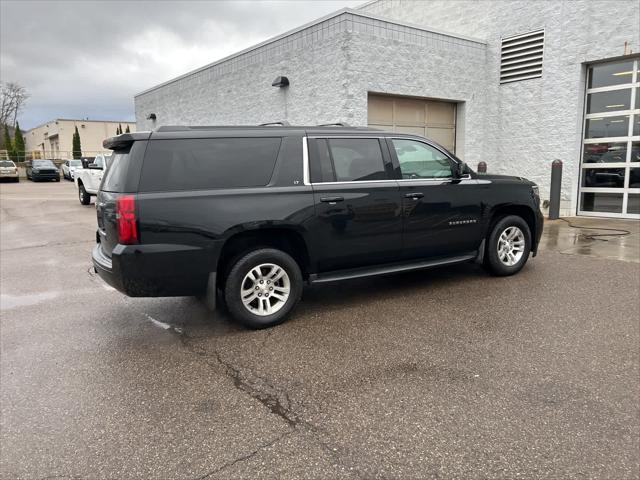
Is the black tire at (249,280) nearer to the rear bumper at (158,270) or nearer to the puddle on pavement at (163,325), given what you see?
the rear bumper at (158,270)

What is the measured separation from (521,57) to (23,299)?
41.7 ft

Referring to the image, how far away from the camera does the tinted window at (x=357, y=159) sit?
16.9ft

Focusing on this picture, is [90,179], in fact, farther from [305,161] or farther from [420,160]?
[420,160]

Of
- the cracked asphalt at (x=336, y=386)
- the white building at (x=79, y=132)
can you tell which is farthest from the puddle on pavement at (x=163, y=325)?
the white building at (x=79, y=132)

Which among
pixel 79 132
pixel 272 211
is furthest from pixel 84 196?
pixel 79 132

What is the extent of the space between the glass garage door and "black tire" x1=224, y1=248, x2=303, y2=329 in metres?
10.4

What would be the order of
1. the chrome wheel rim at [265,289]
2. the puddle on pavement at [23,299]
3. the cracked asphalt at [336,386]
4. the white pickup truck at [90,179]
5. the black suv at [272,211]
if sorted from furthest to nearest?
the white pickup truck at [90,179] → the puddle on pavement at [23,299] → the chrome wheel rim at [265,289] → the black suv at [272,211] → the cracked asphalt at [336,386]

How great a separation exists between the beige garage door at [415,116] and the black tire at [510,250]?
5635 millimetres

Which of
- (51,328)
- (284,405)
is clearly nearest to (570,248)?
(284,405)

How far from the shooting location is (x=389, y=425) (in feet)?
9.95

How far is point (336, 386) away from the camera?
3.55 m

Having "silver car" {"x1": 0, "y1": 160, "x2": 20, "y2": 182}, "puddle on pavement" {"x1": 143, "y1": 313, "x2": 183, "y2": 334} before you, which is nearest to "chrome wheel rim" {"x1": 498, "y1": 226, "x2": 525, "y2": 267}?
"puddle on pavement" {"x1": 143, "y1": 313, "x2": 183, "y2": 334}

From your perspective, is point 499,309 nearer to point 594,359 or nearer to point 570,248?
point 594,359

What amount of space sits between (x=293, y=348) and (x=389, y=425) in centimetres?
142
